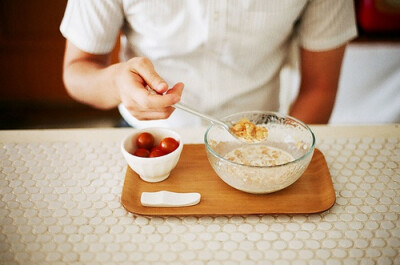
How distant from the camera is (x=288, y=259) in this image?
25.9 inches

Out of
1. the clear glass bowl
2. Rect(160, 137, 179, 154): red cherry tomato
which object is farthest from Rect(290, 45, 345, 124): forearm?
Rect(160, 137, 179, 154): red cherry tomato

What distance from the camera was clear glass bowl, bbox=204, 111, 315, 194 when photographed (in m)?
0.75

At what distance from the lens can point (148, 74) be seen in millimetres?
816

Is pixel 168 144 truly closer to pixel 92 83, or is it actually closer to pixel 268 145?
pixel 268 145

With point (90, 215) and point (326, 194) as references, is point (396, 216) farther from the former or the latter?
point (90, 215)

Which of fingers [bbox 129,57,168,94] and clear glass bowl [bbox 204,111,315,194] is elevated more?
fingers [bbox 129,57,168,94]

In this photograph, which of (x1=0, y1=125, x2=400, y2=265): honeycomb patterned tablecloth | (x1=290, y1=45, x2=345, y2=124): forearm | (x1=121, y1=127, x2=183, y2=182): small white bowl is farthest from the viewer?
(x1=290, y1=45, x2=345, y2=124): forearm

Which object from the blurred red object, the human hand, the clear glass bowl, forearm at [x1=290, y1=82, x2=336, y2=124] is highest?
the human hand

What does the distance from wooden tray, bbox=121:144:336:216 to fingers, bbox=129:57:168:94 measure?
183mm

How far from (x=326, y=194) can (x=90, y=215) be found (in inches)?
17.5

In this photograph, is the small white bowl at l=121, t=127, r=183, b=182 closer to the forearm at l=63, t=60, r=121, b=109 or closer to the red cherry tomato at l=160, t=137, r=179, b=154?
the red cherry tomato at l=160, t=137, r=179, b=154

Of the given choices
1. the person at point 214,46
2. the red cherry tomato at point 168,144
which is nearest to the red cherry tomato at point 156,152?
the red cherry tomato at point 168,144

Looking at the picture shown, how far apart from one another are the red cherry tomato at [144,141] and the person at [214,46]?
19 cm

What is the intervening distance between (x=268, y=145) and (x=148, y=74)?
0.33m
